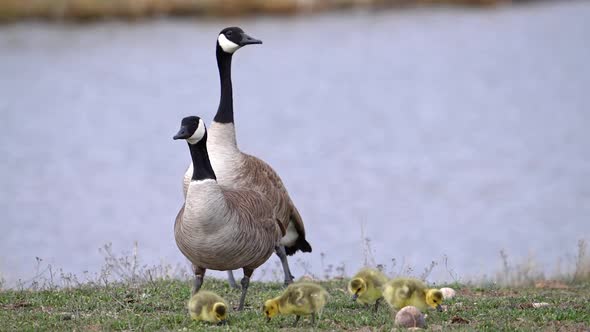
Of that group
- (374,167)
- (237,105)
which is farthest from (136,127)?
(374,167)

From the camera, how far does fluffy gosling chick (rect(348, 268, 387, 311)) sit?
749 cm

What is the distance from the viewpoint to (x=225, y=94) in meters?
9.95

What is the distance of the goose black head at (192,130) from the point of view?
24.4ft

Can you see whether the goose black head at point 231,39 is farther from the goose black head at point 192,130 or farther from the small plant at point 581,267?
the small plant at point 581,267

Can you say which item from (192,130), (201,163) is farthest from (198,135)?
(201,163)

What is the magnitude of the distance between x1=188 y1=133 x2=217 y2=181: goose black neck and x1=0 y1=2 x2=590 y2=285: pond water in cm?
364

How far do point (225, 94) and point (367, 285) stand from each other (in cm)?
315

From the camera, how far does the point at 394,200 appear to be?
1845 cm

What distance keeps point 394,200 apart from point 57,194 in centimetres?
632

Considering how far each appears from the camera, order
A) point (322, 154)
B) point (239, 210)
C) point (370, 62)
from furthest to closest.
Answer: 1. point (370, 62)
2. point (322, 154)
3. point (239, 210)

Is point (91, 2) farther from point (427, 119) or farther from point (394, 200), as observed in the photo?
point (394, 200)

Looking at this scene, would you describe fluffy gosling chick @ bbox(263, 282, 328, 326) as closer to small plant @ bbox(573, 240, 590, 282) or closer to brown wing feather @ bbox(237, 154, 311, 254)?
brown wing feather @ bbox(237, 154, 311, 254)

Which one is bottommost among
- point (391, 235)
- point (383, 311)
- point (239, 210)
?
point (391, 235)

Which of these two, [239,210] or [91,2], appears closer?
Answer: [239,210]
